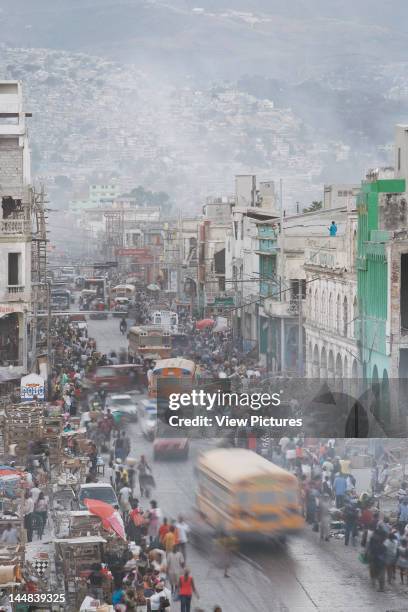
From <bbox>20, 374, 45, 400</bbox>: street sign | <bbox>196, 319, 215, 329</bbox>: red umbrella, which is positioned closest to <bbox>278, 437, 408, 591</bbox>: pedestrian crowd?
<bbox>20, 374, 45, 400</bbox>: street sign

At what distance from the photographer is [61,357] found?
72.8m

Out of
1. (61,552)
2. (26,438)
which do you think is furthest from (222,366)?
(61,552)

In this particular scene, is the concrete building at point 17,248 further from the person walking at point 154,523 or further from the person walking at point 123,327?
the person walking at point 154,523

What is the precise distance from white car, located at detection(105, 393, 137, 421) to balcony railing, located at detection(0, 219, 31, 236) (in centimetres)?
2411

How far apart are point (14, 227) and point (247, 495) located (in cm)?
4871

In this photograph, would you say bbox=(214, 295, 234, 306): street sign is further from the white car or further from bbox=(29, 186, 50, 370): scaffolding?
the white car

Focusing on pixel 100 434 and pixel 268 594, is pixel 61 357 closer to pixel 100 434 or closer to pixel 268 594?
pixel 100 434

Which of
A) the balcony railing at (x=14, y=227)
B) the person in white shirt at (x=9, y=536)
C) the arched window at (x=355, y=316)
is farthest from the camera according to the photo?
the balcony railing at (x=14, y=227)

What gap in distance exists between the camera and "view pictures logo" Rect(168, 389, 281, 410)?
25859 millimetres

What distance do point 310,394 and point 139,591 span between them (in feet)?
28.5

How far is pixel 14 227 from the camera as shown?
72.0 meters

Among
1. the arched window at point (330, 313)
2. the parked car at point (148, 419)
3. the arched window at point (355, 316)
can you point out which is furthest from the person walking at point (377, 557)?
the arched window at point (330, 313)

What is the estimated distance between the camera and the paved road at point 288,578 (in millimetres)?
24406

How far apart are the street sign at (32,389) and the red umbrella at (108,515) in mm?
17799
